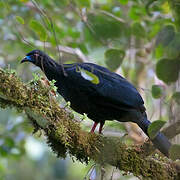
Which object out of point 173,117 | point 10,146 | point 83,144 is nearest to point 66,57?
point 10,146

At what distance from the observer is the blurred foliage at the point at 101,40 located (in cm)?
385

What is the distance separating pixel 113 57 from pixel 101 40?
95cm

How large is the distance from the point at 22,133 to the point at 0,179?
7.54 ft

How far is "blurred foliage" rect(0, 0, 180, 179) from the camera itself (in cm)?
385

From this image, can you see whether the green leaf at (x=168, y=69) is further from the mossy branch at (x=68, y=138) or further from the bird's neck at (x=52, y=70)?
the bird's neck at (x=52, y=70)

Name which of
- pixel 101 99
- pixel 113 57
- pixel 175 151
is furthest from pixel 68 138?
pixel 113 57

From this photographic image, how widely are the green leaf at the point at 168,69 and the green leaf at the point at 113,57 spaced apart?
69 centimetres

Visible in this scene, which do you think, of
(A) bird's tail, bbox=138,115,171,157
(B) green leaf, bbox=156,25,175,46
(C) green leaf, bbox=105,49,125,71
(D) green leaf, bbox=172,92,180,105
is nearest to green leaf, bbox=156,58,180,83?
(B) green leaf, bbox=156,25,175,46

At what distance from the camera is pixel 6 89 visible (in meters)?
2.86

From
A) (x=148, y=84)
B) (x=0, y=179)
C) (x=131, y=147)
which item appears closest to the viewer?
(x=131, y=147)

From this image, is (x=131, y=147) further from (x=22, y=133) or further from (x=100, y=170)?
(x=22, y=133)

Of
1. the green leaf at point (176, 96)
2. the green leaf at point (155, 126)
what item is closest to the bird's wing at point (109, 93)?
the green leaf at point (176, 96)

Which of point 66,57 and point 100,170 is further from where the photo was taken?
point 66,57

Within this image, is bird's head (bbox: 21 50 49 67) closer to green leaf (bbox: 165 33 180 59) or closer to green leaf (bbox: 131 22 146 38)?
green leaf (bbox: 131 22 146 38)
